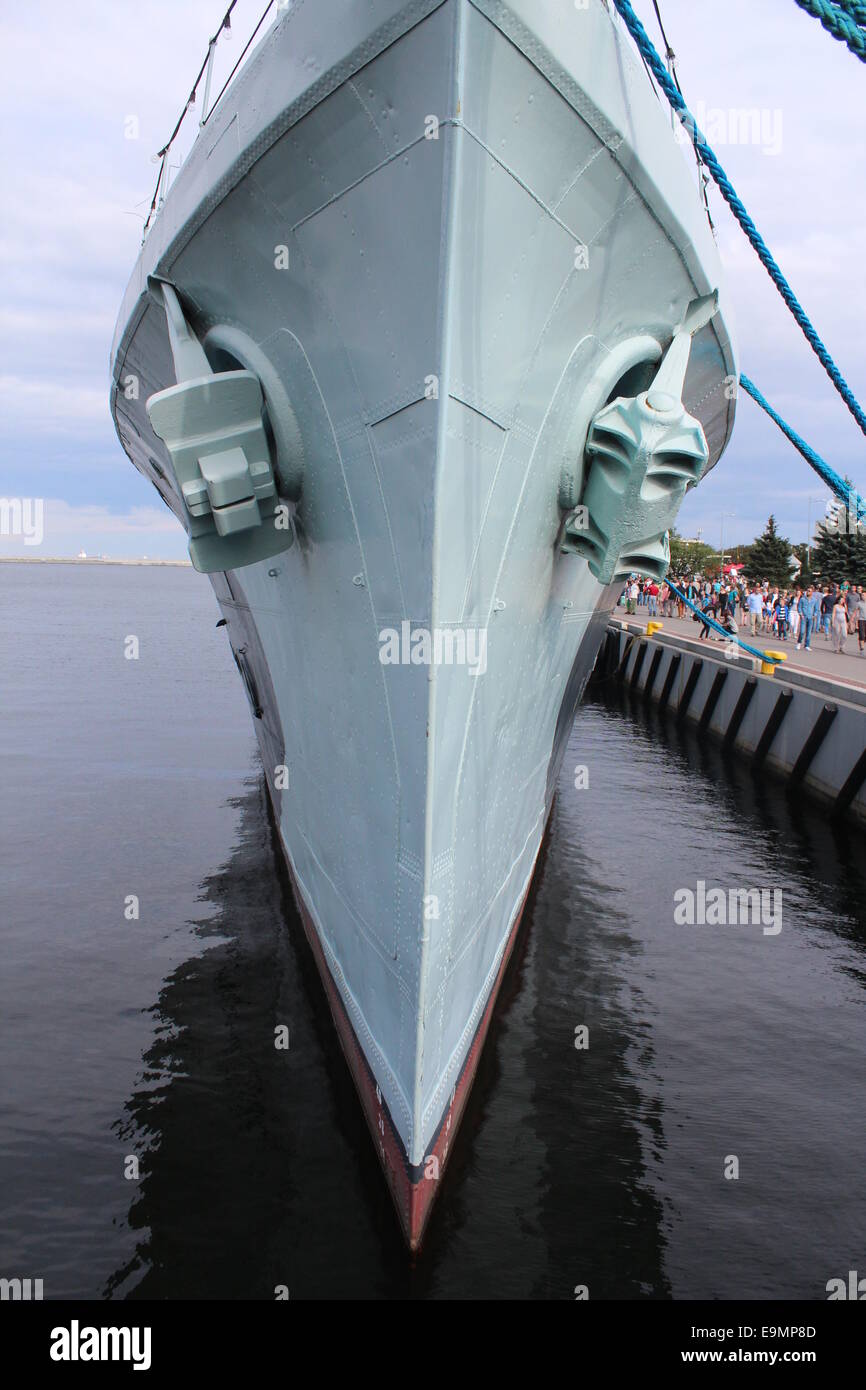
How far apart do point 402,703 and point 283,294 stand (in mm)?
1761

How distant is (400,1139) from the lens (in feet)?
13.2

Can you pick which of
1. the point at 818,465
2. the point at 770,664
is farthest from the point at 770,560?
the point at 818,465

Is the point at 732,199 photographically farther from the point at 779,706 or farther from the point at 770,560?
the point at 770,560

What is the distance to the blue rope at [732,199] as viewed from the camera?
344 centimetres

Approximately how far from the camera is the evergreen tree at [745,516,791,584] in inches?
2016

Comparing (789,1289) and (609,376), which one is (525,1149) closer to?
(789,1289)

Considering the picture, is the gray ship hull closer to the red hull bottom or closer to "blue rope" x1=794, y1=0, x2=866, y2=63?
the red hull bottom

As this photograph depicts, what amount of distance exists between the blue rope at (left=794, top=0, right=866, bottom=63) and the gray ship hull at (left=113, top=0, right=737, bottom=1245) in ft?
2.47

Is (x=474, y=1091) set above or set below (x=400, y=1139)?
below

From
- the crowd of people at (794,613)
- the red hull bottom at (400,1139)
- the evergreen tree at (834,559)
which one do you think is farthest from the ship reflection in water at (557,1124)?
the evergreen tree at (834,559)

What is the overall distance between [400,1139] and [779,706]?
12228 mm

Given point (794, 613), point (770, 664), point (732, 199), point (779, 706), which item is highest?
point (732, 199)

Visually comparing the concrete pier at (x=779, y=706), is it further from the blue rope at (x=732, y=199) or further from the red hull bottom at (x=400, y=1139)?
the red hull bottom at (x=400, y=1139)
